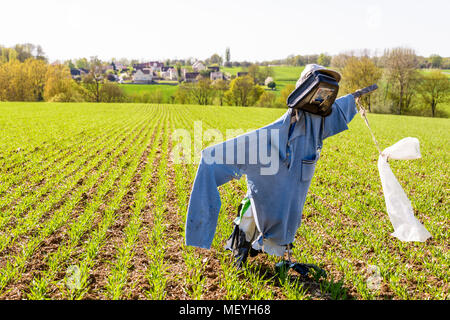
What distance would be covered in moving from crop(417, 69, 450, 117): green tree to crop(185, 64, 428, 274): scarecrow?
2259 inches

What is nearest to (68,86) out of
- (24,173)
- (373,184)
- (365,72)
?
(365,72)

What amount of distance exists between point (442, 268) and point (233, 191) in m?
4.16

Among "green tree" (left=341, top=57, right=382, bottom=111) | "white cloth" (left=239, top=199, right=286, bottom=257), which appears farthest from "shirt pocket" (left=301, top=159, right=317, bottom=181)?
"green tree" (left=341, top=57, right=382, bottom=111)

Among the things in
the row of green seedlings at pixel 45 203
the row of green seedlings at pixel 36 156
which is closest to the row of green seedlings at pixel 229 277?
the row of green seedlings at pixel 45 203

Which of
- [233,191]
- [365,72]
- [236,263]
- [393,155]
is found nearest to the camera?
[393,155]

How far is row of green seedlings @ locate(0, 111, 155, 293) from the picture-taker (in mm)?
3324

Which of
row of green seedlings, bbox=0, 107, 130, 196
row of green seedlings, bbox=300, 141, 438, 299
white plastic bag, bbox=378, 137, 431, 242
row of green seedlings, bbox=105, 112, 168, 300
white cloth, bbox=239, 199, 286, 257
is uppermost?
white plastic bag, bbox=378, 137, 431, 242

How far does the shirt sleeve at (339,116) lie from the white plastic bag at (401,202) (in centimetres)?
53

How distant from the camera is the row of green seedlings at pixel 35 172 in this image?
6316mm

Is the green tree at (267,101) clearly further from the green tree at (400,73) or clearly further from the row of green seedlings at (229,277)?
the row of green seedlings at (229,277)

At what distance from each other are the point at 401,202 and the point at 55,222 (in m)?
4.75

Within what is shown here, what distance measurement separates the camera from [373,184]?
7.64 meters

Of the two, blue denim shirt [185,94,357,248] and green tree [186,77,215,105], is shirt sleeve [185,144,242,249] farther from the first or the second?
green tree [186,77,215,105]
